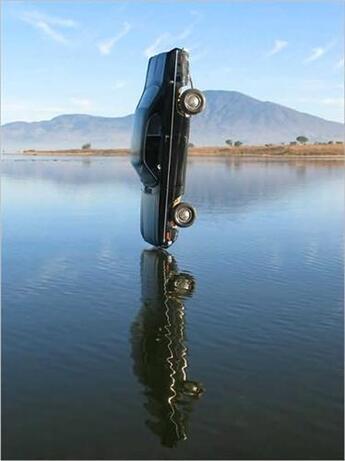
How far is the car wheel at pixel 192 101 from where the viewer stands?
1414 cm

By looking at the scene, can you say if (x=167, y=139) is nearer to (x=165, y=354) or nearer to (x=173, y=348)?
(x=173, y=348)

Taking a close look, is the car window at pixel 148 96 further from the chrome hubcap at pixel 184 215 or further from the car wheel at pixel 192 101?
the chrome hubcap at pixel 184 215

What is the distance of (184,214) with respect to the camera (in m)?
14.5

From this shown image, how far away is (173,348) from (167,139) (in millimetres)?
6558

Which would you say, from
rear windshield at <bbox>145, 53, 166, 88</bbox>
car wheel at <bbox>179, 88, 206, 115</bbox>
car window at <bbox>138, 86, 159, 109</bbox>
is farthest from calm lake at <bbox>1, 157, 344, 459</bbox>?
rear windshield at <bbox>145, 53, 166, 88</bbox>

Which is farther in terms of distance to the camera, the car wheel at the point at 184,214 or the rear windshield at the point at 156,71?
the rear windshield at the point at 156,71

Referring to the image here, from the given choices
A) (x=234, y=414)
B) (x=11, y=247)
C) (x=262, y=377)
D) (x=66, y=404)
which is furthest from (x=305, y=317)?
(x=11, y=247)

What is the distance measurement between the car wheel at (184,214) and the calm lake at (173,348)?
1130 millimetres

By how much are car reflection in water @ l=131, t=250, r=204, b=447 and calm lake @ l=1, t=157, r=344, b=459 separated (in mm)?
26

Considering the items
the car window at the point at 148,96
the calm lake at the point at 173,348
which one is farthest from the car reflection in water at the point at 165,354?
the car window at the point at 148,96

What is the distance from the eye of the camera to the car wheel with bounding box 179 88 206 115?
14141 millimetres

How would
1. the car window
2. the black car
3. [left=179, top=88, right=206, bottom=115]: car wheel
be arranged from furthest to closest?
the car window → the black car → [left=179, top=88, right=206, bottom=115]: car wheel

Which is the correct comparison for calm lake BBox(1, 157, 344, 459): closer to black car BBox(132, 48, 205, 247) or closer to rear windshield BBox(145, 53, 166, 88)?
black car BBox(132, 48, 205, 247)

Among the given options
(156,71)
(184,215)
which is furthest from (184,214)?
(156,71)
